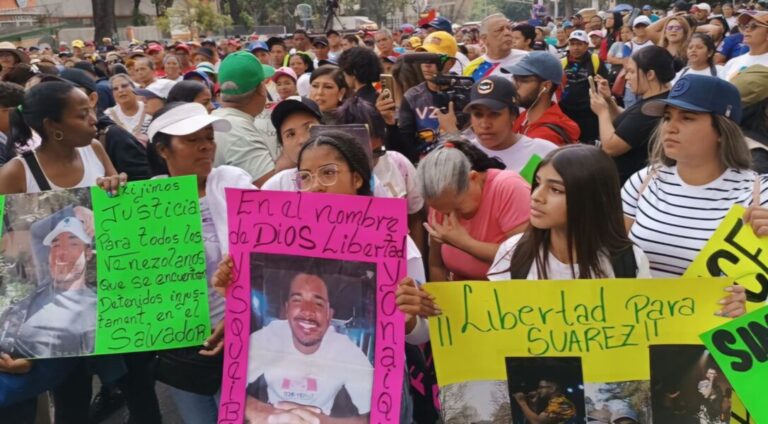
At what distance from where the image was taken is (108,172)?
10.7ft

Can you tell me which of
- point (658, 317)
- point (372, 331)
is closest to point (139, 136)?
point (372, 331)

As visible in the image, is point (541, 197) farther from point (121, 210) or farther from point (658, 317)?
point (121, 210)

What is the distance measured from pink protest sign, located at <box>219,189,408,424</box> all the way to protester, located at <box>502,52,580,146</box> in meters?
2.29

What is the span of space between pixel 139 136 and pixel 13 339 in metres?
3.25

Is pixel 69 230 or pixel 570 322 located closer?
pixel 570 322

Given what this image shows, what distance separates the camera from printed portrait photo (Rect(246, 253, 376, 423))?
6.83 ft

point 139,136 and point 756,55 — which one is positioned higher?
point 756,55

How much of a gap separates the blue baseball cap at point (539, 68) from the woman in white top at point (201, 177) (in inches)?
84.1

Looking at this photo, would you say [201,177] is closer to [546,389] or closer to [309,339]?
[309,339]

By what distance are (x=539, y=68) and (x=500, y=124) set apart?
2.86ft

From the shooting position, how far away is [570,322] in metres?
2.00

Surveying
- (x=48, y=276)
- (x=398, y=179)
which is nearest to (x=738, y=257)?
(x=398, y=179)

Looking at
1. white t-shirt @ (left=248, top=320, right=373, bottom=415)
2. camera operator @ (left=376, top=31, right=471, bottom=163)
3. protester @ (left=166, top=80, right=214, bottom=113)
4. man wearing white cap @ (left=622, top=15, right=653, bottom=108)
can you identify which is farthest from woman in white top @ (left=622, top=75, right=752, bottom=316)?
man wearing white cap @ (left=622, top=15, right=653, bottom=108)

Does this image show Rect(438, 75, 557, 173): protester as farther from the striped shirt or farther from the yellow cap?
the yellow cap
